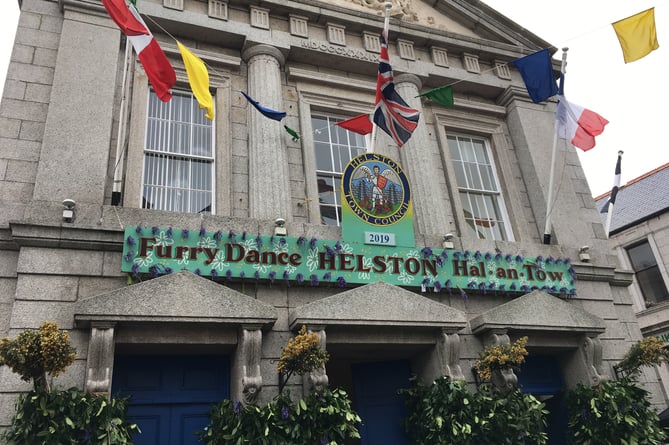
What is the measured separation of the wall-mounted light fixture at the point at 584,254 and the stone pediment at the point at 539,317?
4.68ft

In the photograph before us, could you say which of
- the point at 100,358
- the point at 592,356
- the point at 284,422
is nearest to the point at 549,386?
the point at 592,356

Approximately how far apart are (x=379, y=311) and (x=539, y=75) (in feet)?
20.3

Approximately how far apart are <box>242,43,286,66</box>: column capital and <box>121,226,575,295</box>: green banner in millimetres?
4295

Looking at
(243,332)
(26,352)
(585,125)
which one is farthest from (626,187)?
(26,352)

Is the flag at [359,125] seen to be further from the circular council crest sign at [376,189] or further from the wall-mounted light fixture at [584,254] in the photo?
the wall-mounted light fixture at [584,254]

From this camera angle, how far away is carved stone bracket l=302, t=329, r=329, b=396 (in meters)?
7.88

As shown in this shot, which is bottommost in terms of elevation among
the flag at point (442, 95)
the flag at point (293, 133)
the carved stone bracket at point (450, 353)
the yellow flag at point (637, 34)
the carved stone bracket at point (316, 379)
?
the carved stone bracket at point (316, 379)

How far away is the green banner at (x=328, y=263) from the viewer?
8.09 meters

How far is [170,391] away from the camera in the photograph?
7.97 m

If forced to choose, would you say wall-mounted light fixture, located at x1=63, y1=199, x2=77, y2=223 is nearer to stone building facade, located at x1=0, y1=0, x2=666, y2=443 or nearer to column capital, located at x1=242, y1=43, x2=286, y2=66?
stone building facade, located at x1=0, y1=0, x2=666, y2=443

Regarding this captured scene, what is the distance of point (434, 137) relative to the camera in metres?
12.2

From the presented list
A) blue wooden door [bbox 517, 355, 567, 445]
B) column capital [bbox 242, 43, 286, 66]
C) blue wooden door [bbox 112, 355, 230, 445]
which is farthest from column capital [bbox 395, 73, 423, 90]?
blue wooden door [bbox 112, 355, 230, 445]

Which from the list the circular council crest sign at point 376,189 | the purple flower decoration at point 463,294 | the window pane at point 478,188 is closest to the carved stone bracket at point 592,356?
the purple flower decoration at point 463,294

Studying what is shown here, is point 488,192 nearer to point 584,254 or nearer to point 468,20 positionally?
point 584,254
